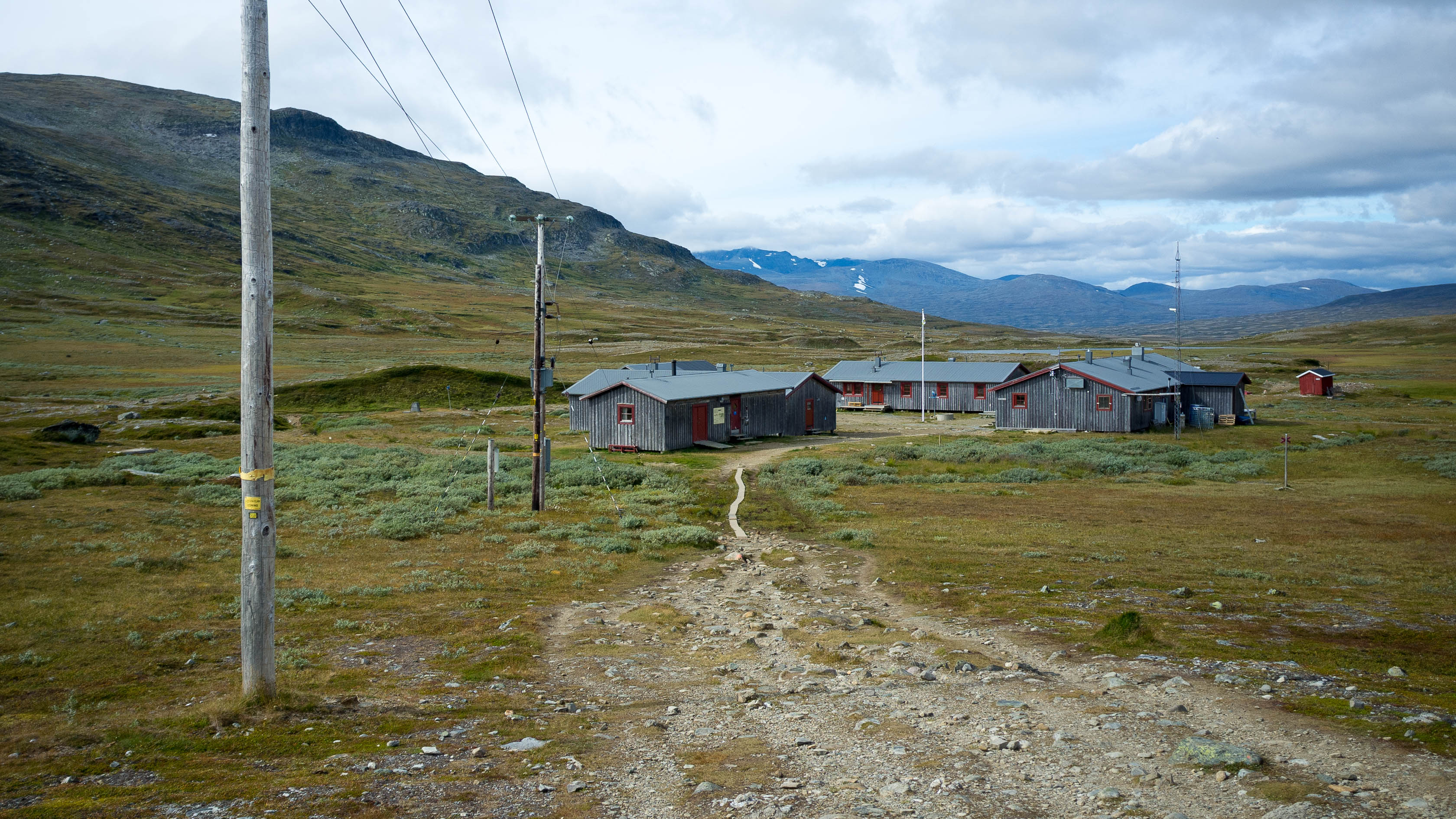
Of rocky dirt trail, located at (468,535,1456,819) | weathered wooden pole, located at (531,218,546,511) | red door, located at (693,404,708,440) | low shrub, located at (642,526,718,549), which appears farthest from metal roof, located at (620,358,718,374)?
rocky dirt trail, located at (468,535,1456,819)

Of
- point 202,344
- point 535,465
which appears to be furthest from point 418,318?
point 535,465

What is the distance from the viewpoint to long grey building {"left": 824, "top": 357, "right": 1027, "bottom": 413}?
228 feet

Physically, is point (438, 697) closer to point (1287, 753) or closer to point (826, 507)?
point (1287, 753)

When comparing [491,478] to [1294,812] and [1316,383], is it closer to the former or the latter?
[1294,812]

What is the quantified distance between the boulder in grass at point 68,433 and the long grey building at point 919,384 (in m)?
47.3

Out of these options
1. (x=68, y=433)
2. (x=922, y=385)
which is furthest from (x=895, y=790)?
(x=922, y=385)

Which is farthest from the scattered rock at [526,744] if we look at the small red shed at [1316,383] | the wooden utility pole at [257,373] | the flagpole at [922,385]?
the small red shed at [1316,383]

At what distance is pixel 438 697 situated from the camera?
1148 cm

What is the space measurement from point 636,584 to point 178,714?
10236mm

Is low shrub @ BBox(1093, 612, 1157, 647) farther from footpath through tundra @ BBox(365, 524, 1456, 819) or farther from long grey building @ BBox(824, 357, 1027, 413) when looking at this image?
long grey building @ BBox(824, 357, 1027, 413)

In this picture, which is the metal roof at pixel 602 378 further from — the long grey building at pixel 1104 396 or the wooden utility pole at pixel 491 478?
the long grey building at pixel 1104 396

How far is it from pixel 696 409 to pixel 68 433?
2867 centimetres

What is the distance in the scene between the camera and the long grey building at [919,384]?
69625 mm

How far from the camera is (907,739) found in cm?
970
